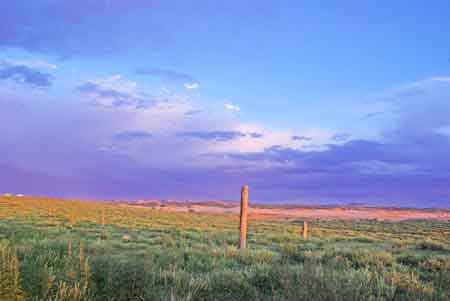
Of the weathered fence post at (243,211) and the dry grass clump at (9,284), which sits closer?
the dry grass clump at (9,284)

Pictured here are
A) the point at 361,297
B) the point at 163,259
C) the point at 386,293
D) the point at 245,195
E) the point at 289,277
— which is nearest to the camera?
the point at 361,297

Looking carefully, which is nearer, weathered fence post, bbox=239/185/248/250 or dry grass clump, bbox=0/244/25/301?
dry grass clump, bbox=0/244/25/301

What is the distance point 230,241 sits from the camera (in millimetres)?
20531

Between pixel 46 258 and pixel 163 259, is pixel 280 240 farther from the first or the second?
pixel 46 258

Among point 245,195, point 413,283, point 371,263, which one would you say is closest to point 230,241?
point 245,195

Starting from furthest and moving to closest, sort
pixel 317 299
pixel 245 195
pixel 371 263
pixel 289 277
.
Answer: pixel 245 195
pixel 371 263
pixel 289 277
pixel 317 299

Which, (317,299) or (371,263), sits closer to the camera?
(317,299)

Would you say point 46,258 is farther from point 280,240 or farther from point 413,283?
point 280,240

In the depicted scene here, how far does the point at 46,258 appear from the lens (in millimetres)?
7477

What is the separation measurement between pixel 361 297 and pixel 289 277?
59.5 inches

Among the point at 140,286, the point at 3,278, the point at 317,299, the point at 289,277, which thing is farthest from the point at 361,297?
the point at 3,278

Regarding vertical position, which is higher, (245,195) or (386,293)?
(245,195)

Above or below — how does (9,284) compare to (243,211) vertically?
below

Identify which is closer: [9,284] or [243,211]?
[9,284]
